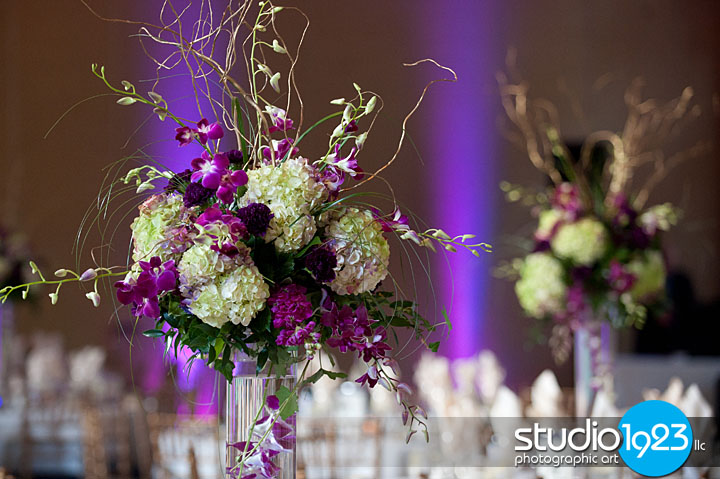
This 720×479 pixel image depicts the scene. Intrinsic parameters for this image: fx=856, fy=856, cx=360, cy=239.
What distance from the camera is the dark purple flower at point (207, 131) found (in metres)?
1.42

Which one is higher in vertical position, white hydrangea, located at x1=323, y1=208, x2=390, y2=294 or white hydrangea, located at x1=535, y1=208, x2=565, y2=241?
white hydrangea, located at x1=535, y1=208, x2=565, y2=241

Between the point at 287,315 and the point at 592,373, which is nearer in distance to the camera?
the point at 287,315

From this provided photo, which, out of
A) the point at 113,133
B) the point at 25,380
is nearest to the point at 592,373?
the point at 113,133

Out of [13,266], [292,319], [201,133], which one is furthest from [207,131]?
[13,266]

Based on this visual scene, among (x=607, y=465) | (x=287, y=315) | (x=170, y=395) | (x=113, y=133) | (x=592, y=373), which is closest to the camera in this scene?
(x=287, y=315)

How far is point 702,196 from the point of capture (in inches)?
282

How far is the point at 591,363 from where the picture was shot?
414 centimetres

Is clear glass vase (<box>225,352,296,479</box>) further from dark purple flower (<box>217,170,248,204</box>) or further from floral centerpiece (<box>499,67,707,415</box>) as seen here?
floral centerpiece (<box>499,67,707,415</box>)

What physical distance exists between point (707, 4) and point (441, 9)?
2.33 meters

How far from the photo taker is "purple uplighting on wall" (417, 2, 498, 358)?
7.03 m

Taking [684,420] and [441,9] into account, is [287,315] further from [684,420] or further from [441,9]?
[441,9]

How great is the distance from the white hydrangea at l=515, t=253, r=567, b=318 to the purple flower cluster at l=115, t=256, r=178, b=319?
127 inches

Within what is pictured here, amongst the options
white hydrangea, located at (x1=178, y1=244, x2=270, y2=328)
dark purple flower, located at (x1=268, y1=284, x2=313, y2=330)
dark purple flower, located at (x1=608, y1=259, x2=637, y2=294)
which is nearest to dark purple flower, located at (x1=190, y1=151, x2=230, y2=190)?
white hydrangea, located at (x1=178, y1=244, x2=270, y2=328)

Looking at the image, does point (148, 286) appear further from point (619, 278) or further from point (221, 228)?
point (619, 278)
